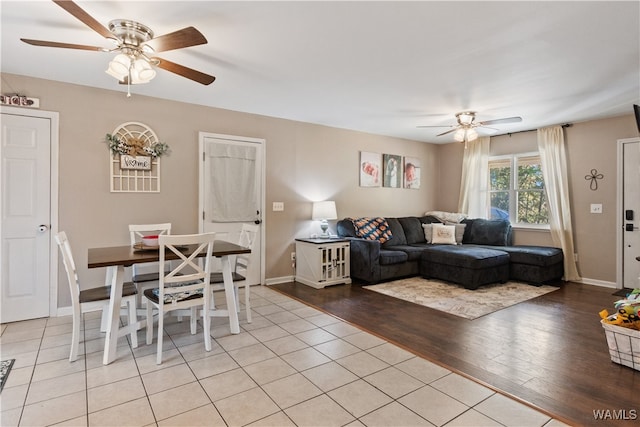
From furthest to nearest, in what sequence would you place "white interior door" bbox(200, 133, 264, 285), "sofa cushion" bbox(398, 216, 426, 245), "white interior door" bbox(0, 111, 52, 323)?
"sofa cushion" bbox(398, 216, 426, 245) < "white interior door" bbox(200, 133, 264, 285) < "white interior door" bbox(0, 111, 52, 323)

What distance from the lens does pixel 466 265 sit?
15.0 ft

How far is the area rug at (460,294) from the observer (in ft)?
12.4

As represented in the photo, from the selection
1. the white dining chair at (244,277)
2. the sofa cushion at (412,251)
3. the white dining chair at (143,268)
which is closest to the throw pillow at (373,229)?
the sofa cushion at (412,251)

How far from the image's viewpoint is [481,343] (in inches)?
112

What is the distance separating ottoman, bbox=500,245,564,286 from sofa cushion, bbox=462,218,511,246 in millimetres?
532

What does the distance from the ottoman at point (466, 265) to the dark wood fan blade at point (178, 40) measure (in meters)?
4.07

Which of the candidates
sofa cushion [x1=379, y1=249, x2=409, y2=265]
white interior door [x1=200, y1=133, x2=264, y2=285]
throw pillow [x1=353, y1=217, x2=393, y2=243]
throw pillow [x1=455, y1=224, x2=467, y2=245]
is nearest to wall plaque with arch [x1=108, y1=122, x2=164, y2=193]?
white interior door [x1=200, y1=133, x2=264, y2=285]

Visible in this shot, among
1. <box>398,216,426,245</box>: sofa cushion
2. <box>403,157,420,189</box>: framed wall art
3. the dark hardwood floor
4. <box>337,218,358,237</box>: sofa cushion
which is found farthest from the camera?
<box>403,157,420,189</box>: framed wall art

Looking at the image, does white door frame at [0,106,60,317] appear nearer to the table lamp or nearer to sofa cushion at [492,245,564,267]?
the table lamp

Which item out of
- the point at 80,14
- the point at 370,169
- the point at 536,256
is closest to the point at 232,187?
the point at 370,169

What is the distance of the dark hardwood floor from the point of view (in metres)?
2.04

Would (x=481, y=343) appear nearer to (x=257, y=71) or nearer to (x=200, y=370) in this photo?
(x=200, y=370)

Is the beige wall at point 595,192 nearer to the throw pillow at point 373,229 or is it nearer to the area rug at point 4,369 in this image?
the throw pillow at point 373,229

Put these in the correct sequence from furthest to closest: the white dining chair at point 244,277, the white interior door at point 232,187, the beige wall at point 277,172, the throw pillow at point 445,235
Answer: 1. the throw pillow at point 445,235
2. the white interior door at point 232,187
3. the beige wall at point 277,172
4. the white dining chair at point 244,277
